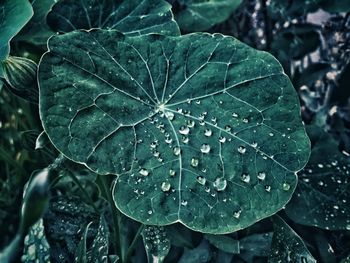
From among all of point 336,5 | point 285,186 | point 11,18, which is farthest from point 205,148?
point 336,5

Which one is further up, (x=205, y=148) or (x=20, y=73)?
(x=20, y=73)

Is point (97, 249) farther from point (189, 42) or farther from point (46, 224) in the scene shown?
point (189, 42)

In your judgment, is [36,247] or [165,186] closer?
[165,186]

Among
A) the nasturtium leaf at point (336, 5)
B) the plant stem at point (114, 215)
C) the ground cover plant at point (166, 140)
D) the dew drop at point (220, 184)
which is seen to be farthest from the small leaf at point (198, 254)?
the nasturtium leaf at point (336, 5)

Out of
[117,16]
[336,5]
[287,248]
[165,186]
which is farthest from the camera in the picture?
[336,5]

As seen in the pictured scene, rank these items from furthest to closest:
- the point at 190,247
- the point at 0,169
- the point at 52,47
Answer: the point at 0,169 → the point at 190,247 → the point at 52,47

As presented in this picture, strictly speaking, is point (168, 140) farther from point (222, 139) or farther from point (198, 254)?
point (198, 254)

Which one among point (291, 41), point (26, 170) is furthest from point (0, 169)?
point (291, 41)
